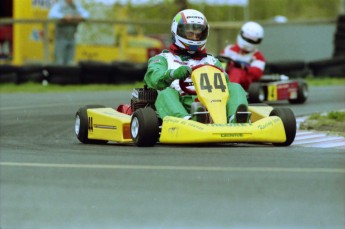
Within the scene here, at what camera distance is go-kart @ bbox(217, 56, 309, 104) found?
1489 centimetres

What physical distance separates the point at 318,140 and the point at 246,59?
19.2 ft

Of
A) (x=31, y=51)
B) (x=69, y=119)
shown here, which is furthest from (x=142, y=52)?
(x=69, y=119)

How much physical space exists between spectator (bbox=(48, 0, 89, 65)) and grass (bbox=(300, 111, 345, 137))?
920 centimetres

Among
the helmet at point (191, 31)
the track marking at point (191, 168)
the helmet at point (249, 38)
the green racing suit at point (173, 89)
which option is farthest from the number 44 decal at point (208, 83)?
the helmet at point (249, 38)

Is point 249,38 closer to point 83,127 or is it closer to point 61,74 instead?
point 61,74

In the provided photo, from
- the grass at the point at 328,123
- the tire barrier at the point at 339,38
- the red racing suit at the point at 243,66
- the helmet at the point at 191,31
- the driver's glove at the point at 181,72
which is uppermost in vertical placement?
the helmet at the point at 191,31

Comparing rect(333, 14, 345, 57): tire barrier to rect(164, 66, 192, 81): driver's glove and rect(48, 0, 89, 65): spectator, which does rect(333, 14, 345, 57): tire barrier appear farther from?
rect(164, 66, 192, 81): driver's glove

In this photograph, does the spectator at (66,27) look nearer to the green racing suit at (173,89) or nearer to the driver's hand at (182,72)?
the green racing suit at (173,89)

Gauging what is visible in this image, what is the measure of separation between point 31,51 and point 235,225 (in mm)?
16564

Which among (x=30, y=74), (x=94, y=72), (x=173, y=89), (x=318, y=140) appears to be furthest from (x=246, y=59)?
(x=173, y=89)

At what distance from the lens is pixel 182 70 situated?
356 inches

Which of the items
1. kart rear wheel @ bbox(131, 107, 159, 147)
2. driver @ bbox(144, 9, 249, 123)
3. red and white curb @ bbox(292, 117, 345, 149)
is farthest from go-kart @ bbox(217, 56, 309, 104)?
kart rear wheel @ bbox(131, 107, 159, 147)

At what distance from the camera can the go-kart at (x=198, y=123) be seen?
8406mm

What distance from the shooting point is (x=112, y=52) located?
2477cm
